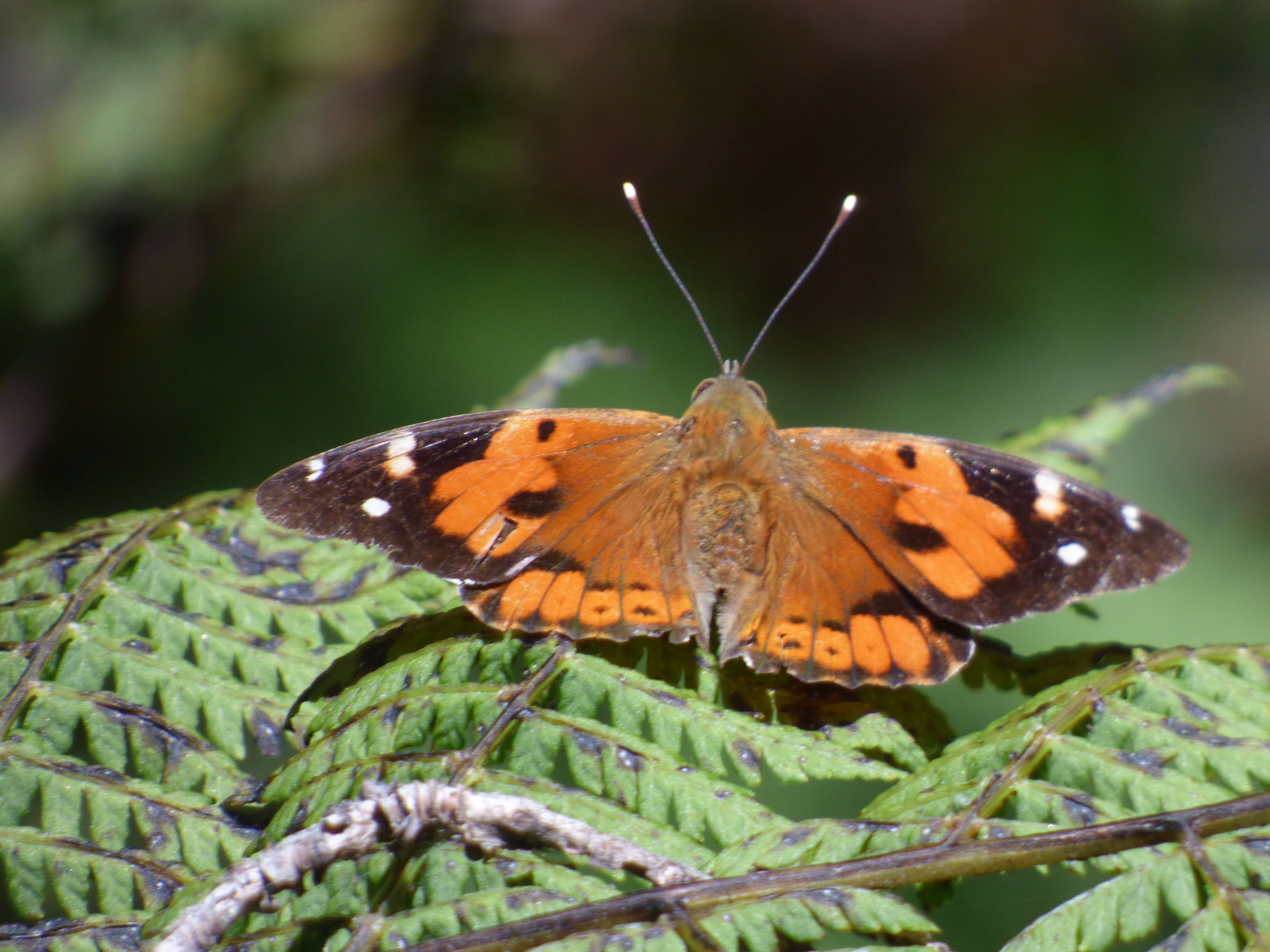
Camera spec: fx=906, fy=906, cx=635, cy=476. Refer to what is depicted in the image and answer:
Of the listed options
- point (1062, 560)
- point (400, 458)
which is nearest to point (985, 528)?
point (1062, 560)

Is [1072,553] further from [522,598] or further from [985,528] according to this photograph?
[522,598]

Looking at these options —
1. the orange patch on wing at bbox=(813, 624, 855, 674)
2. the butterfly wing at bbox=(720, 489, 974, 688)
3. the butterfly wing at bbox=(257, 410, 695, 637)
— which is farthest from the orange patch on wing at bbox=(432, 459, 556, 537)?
the orange patch on wing at bbox=(813, 624, 855, 674)

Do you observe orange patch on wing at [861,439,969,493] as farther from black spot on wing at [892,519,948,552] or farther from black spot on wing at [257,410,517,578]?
black spot on wing at [257,410,517,578]

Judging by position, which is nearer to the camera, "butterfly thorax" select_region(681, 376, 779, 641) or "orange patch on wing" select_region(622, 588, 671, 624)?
"orange patch on wing" select_region(622, 588, 671, 624)

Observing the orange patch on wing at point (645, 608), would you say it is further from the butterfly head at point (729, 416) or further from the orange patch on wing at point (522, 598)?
the butterfly head at point (729, 416)

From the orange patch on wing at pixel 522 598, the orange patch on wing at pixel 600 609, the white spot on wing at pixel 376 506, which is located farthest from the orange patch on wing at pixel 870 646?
the white spot on wing at pixel 376 506

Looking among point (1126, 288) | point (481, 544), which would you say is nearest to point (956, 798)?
point (481, 544)
